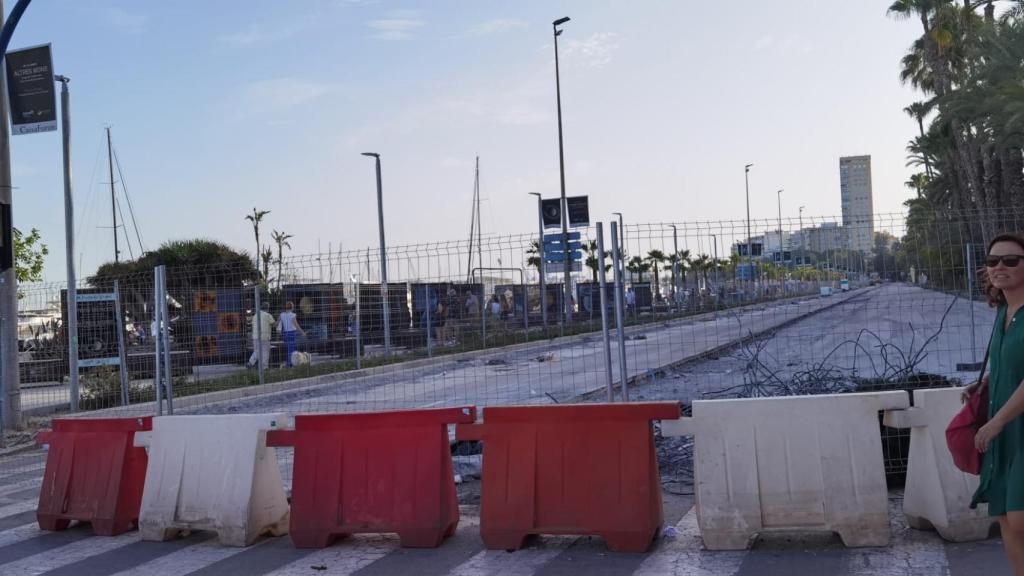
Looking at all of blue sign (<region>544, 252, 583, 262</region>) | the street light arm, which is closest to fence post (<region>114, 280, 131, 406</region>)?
the street light arm

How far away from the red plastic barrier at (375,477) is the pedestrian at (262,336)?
379 inches

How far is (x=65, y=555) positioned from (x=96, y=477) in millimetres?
881

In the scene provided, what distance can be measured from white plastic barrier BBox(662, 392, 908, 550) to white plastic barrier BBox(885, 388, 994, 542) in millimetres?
168

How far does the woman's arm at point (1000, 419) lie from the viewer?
3.84 meters

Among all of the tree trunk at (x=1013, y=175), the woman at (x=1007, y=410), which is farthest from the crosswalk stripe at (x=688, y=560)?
the tree trunk at (x=1013, y=175)

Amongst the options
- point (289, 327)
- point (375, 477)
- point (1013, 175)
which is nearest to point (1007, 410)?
point (375, 477)

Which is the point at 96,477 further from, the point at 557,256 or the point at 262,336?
the point at 557,256

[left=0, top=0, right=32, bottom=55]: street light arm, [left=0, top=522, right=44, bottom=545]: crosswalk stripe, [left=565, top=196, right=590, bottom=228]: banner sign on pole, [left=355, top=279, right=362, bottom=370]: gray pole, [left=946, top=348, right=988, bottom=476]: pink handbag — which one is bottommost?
[left=0, top=522, right=44, bottom=545]: crosswalk stripe

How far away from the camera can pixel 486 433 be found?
264 inches

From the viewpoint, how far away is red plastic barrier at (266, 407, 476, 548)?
21.8 feet

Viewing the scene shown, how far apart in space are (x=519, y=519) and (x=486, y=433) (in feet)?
2.10

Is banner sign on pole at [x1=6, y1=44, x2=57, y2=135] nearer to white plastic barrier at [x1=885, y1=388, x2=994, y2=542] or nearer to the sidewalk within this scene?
the sidewalk

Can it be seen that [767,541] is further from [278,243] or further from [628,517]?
[278,243]

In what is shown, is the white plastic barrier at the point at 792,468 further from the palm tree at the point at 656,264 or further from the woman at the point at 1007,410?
the palm tree at the point at 656,264
